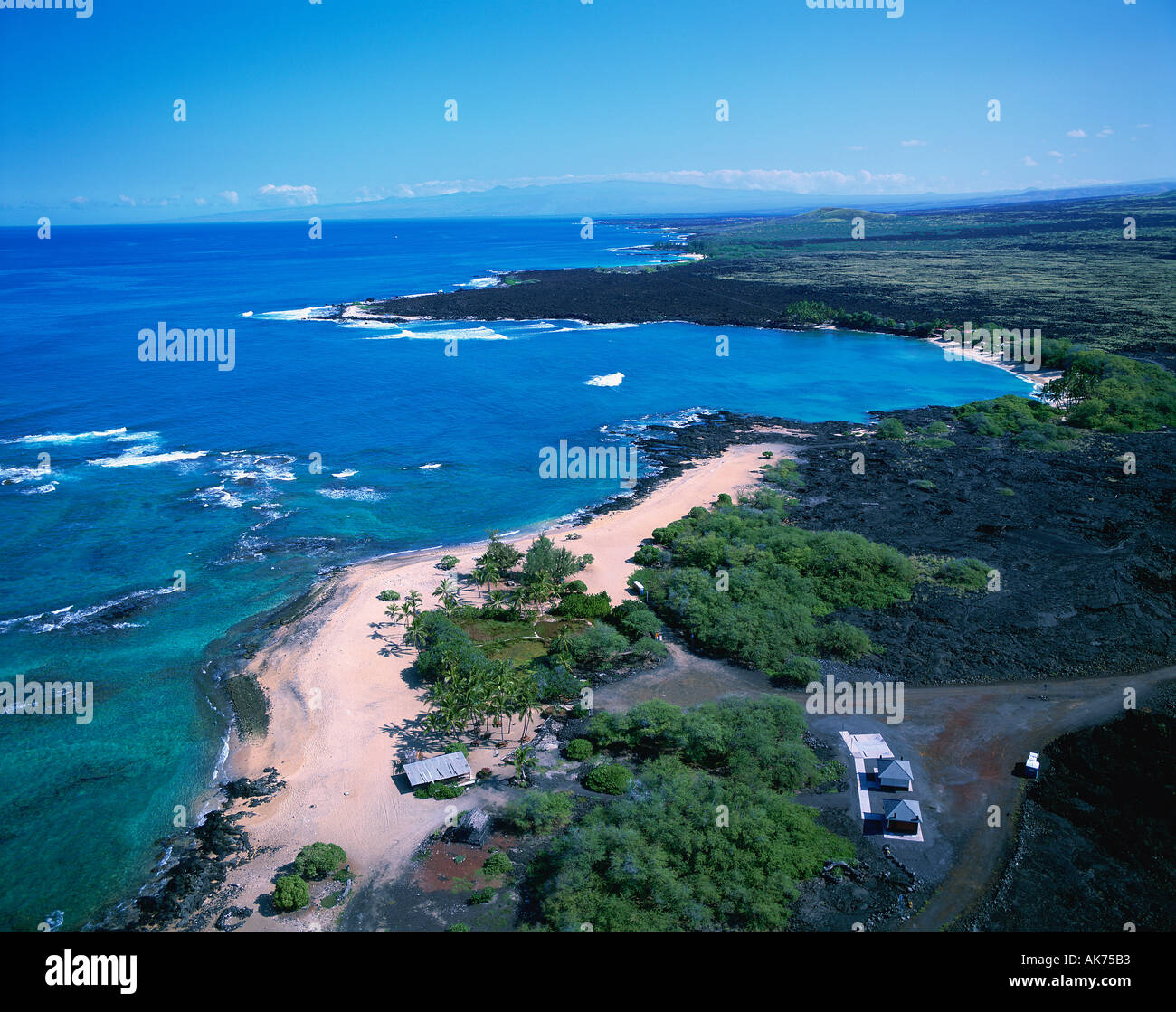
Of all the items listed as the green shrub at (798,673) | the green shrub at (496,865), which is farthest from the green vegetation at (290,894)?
the green shrub at (798,673)

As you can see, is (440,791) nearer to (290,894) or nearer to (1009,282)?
(290,894)

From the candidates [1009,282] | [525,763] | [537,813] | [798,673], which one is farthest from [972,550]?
[1009,282]

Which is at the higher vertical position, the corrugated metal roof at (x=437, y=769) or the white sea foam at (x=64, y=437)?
the white sea foam at (x=64, y=437)

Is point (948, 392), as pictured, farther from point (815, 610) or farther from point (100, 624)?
point (100, 624)

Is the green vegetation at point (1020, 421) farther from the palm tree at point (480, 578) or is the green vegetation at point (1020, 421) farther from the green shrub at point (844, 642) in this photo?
the palm tree at point (480, 578)

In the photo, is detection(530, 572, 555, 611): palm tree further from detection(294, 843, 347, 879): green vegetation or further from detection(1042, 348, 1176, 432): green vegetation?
detection(1042, 348, 1176, 432): green vegetation
